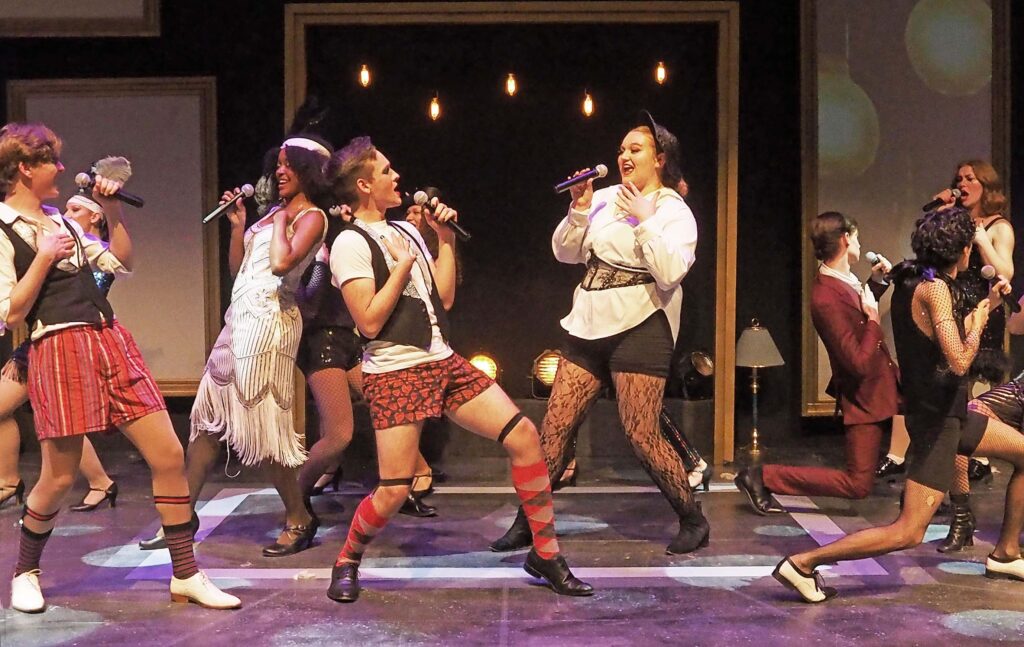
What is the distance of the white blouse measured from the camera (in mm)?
4223

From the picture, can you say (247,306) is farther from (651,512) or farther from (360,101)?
(360,101)

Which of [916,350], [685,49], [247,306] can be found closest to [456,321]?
[685,49]

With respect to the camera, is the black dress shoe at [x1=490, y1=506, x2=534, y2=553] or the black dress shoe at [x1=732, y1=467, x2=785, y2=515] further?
the black dress shoe at [x1=732, y1=467, x2=785, y2=515]

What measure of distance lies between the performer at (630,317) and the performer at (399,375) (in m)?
0.59

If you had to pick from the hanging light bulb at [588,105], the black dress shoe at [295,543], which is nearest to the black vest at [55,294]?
the black dress shoe at [295,543]

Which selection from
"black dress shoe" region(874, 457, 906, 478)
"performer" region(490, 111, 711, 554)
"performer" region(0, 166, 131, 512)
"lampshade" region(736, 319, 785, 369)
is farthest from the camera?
"lampshade" region(736, 319, 785, 369)

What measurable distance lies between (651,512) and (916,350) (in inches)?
70.6

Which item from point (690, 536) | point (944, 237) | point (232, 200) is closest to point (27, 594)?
point (232, 200)

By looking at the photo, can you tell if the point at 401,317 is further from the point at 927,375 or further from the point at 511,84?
the point at 511,84

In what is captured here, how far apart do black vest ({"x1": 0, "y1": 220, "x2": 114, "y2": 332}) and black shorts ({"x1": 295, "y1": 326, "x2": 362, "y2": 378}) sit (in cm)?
109

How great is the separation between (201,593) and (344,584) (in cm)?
47

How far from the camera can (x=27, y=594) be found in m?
3.82

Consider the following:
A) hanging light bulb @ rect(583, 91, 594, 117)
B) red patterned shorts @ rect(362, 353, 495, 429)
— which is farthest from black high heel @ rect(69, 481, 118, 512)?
hanging light bulb @ rect(583, 91, 594, 117)

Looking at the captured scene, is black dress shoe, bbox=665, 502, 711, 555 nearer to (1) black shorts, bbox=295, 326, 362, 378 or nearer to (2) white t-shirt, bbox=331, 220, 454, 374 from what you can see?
(2) white t-shirt, bbox=331, 220, 454, 374
